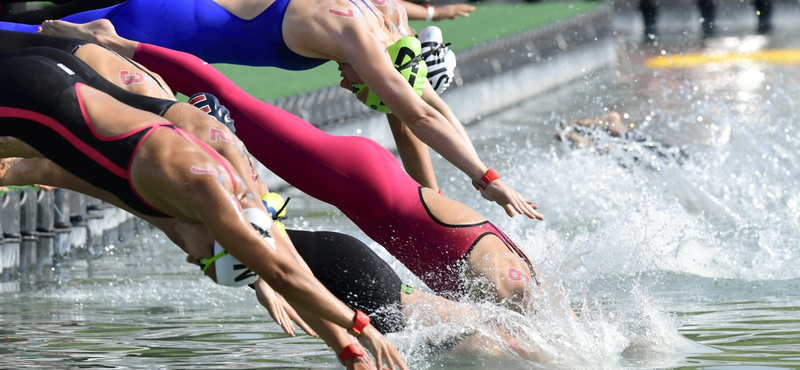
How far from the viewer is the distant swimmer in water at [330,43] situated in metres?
5.15

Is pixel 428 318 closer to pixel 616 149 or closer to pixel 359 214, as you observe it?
pixel 359 214

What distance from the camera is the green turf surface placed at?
13430 millimetres

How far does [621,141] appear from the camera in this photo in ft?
32.5

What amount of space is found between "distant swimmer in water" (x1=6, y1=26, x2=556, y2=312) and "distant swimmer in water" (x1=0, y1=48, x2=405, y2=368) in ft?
3.10

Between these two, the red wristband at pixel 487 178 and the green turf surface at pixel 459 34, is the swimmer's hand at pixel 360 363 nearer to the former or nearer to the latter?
the red wristband at pixel 487 178

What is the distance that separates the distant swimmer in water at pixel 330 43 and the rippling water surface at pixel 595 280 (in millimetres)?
775

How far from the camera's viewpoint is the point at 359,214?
204 inches

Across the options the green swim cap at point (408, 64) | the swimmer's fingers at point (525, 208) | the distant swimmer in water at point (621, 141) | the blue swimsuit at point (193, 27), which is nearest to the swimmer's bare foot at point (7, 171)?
the blue swimsuit at point (193, 27)

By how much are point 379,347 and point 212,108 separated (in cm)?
127

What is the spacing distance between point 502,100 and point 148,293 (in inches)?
418

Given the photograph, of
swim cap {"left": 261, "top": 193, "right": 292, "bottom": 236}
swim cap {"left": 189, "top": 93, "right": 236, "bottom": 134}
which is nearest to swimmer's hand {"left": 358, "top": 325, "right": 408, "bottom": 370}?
swim cap {"left": 261, "top": 193, "right": 292, "bottom": 236}

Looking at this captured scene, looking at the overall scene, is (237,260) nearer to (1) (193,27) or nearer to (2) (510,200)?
(2) (510,200)

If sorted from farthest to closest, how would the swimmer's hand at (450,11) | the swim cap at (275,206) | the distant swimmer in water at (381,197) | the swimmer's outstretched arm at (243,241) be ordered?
the swimmer's hand at (450,11) → the distant swimmer in water at (381,197) → the swim cap at (275,206) → the swimmer's outstretched arm at (243,241)

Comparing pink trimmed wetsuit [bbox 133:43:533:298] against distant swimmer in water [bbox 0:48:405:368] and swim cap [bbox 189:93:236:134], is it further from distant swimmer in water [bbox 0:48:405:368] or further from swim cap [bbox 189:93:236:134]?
distant swimmer in water [bbox 0:48:405:368]
